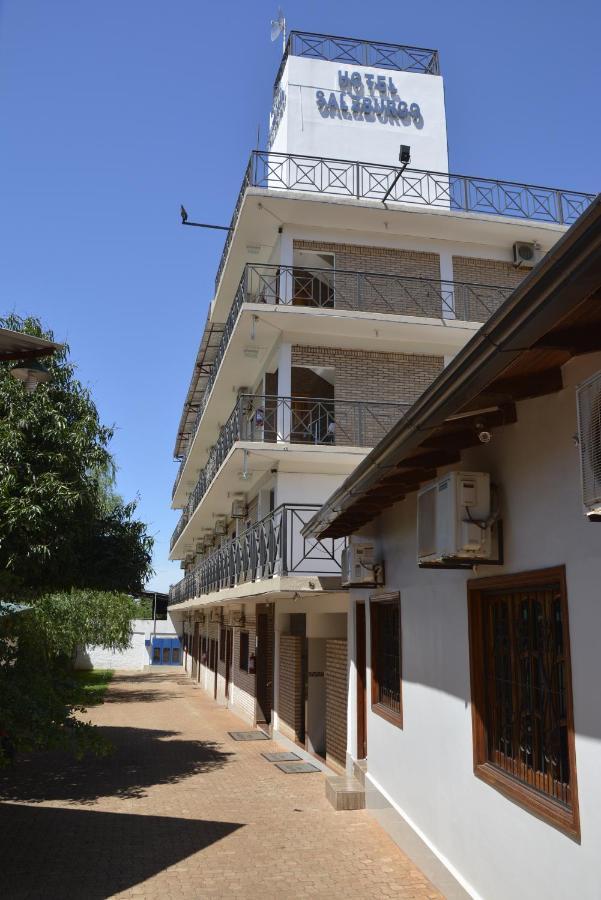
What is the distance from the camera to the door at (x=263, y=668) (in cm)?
1723

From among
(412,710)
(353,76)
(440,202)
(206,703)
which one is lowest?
(206,703)

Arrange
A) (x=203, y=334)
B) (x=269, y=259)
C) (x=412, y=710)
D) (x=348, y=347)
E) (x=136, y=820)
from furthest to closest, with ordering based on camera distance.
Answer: (x=203, y=334) < (x=269, y=259) < (x=348, y=347) < (x=136, y=820) < (x=412, y=710)

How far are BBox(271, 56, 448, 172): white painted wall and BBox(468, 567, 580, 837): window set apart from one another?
50.3 ft

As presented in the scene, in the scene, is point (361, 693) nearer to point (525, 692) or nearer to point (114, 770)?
point (114, 770)

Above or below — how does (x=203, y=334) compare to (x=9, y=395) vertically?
above

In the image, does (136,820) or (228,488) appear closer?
(136,820)

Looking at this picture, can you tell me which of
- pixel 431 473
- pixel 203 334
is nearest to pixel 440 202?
pixel 203 334

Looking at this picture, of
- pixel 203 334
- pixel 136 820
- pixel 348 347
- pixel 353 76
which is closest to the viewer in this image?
pixel 136 820

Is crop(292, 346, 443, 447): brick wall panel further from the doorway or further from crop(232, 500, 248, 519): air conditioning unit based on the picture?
the doorway

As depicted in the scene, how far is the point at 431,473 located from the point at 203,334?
58.5 feet

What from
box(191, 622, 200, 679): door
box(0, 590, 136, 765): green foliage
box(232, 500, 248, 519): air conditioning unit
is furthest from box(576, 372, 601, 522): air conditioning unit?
box(191, 622, 200, 679): door

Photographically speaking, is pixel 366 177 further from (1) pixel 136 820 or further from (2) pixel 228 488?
(1) pixel 136 820

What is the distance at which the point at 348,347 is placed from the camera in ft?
53.2

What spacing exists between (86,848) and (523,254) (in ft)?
49.5
